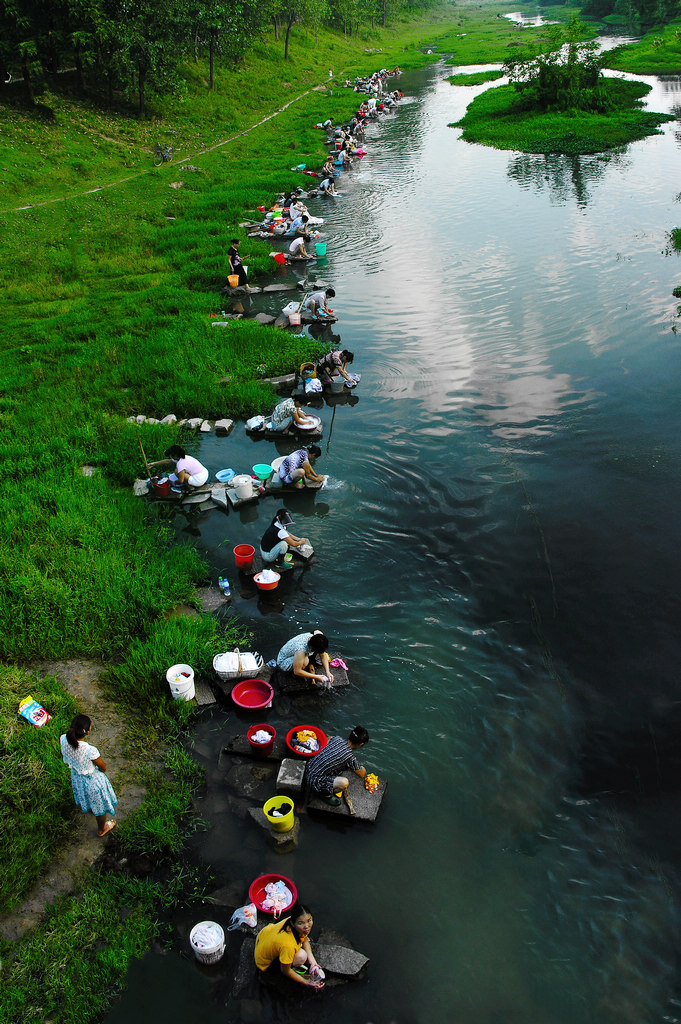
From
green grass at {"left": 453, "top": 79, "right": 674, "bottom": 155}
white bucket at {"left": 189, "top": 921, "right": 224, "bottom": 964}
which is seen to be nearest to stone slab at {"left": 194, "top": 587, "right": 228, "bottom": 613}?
white bucket at {"left": 189, "top": 921, "right": 224, "bottom": 964}

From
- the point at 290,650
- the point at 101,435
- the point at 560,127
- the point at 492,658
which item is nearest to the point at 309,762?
the point at 290,650

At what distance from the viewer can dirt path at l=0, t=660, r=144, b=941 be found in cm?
606

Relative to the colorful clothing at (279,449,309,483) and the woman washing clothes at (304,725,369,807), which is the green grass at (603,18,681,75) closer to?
the colorful clothing at (279,449,309,483)

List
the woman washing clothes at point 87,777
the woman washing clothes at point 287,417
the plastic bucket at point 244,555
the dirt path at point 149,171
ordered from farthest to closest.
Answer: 1. the dirt path at point 149,171
2. the woman washing clothes at point 287,417
3. the plastic bucket at point 244,555
4. the woman washing clothes at point 87,777

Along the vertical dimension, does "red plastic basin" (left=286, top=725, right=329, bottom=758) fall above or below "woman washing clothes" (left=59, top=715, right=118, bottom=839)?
below

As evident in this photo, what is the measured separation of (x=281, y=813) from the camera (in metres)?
6.93

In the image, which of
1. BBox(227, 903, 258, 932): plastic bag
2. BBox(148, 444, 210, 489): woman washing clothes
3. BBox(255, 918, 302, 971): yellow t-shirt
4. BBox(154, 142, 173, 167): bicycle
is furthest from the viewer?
BBox(154, 142, 173, 167): bicycle

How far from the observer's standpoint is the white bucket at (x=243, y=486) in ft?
39.0

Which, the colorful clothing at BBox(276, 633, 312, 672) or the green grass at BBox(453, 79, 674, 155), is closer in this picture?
the colorful clothing at BBox(276, 633, 312, 672)

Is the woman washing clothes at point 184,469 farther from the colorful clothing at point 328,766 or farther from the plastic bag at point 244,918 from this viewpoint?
the plastic bag at point 244,918

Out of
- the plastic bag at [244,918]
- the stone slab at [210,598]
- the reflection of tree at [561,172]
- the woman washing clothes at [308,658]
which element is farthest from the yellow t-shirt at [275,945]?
the reflection of tree at [561,172]

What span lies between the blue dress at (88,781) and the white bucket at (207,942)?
162cm

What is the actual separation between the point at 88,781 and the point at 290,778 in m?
2.27

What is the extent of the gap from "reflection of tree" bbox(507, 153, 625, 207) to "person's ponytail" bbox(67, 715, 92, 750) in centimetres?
3016
